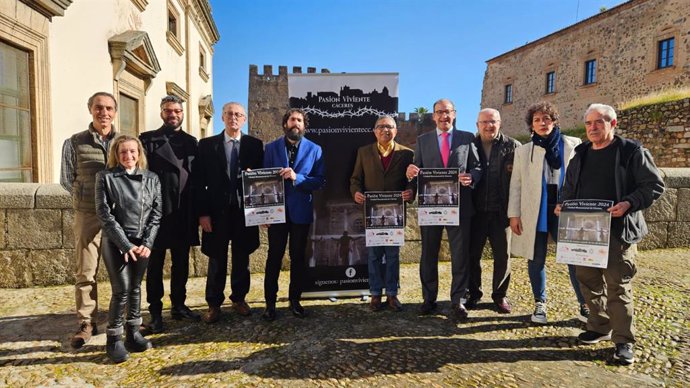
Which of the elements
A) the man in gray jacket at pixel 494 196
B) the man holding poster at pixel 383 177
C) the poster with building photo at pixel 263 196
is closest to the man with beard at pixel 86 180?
the poster with building photo at pixel 263 196

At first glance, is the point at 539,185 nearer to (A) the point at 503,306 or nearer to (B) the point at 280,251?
(A) the point at 503,306

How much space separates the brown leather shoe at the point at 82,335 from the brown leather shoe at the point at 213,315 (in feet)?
2.95

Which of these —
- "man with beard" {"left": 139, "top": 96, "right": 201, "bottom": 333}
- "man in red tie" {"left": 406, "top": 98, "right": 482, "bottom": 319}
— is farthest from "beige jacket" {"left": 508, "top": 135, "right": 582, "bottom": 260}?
"man with beard" {"left": 139, "top": 96, "right": 201, "bottom": 333}

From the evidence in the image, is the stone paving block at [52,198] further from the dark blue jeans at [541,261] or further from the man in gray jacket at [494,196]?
the dark blue jeans at [541,261]

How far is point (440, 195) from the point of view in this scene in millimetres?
3586

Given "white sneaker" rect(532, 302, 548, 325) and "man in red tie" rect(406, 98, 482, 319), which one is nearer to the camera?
"white sneaker" rect(532, 302, 548, 325)

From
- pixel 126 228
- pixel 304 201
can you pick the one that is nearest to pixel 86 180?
pixel 126 228

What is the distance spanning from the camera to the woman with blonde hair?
280cm

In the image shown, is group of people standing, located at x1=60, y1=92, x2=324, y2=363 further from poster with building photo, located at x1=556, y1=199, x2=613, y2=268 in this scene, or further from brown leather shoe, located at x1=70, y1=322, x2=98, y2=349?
poster with building photo, located at x1=556, y1=199, x2=613, y2=268

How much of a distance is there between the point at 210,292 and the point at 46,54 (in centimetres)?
463

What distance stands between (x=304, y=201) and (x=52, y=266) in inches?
130

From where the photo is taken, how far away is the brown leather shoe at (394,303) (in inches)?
153

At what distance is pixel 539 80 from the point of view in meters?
28.3

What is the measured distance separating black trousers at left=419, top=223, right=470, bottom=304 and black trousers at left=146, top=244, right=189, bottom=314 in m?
2.28
